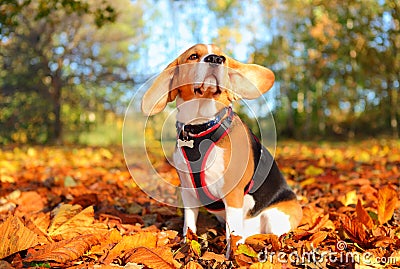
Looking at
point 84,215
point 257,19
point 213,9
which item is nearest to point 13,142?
point 213,9

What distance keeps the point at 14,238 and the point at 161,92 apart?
4.10ft

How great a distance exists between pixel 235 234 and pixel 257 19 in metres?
17.8

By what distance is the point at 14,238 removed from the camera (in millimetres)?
2271

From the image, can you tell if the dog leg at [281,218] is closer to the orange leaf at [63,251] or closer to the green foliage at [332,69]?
the orange leaf at [63,251]

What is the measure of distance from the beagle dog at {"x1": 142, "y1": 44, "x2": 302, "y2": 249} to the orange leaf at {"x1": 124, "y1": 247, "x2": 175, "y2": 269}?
488mm

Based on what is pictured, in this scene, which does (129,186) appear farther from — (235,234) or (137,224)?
(235,234)

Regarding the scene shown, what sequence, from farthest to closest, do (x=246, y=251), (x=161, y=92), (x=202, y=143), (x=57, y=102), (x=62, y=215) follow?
(x=57, y=102) < (x=62, y=215) < (x=161, y=92) < (x=202, y=143) < (x=246, y=251)

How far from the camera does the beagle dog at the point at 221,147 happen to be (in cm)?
257

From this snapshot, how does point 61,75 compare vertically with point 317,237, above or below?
above

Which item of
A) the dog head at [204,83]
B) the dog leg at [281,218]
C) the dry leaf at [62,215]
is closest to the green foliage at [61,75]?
the dry leaf at [62,215]

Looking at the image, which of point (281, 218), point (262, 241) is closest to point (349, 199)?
point (281, 218)

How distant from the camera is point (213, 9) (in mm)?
17172

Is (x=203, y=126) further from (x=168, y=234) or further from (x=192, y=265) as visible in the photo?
(x=192, y=265)

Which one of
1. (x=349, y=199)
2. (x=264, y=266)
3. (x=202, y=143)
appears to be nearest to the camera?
(x=264, y=266)
